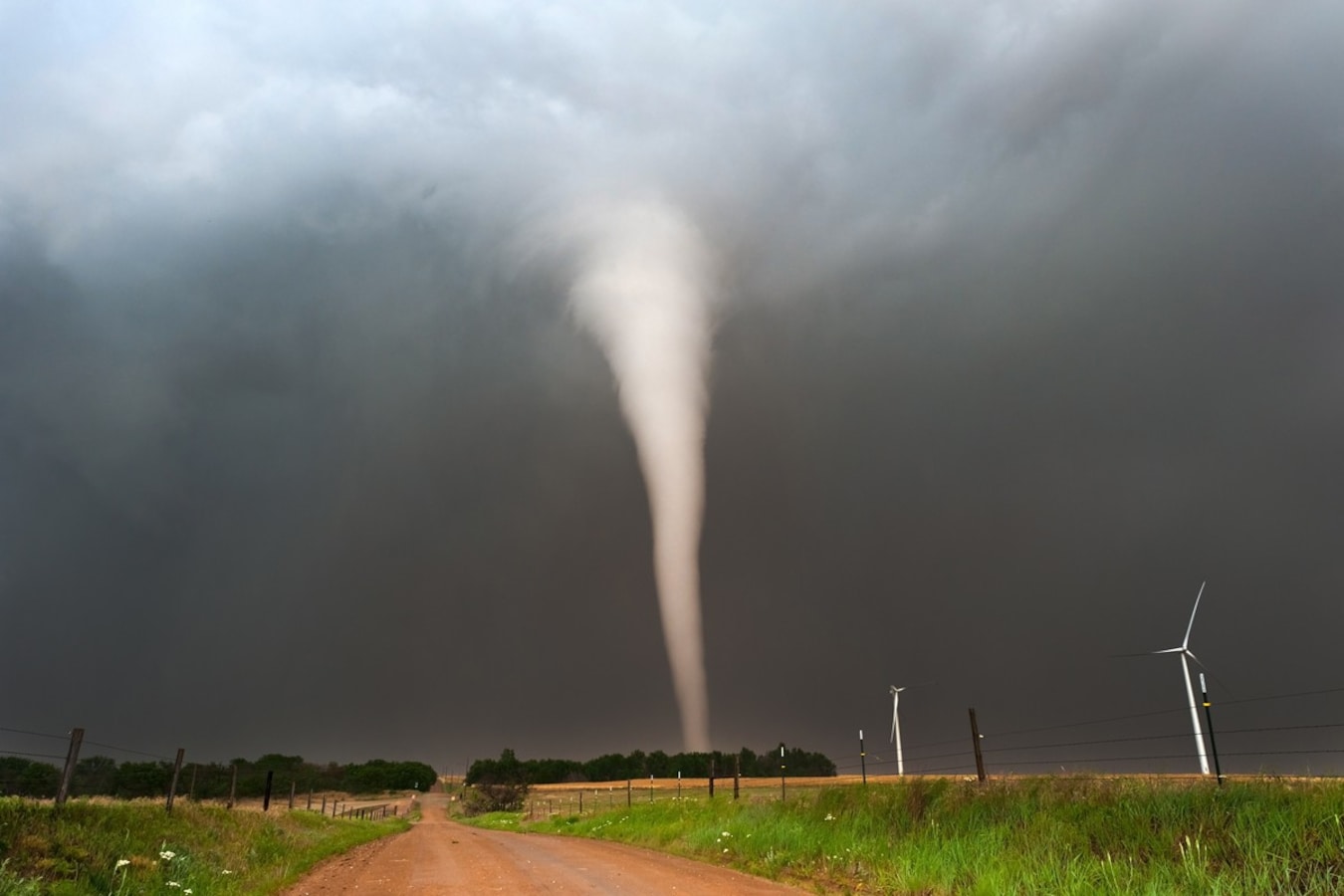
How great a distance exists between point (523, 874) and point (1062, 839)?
12.1 m

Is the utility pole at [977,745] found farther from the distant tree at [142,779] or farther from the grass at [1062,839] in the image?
the distant tree at [142,779]

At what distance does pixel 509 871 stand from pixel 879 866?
30.8ft

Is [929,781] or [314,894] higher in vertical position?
[929,781]

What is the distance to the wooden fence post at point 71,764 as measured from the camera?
1872cm

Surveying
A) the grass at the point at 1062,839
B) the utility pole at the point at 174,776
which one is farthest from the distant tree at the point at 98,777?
the grass at the point at 1062,839

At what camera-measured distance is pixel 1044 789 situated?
56.6 ft

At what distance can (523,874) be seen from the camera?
18.8 m

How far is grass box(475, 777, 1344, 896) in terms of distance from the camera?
10867 mm

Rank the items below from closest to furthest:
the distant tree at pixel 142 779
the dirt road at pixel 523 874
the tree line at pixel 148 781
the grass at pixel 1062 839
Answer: the grass at pixel 1062 839 → the dirt road at pixel 523 874 → the tree line at pixel 148 781 → the distant tree at pixel 142 779

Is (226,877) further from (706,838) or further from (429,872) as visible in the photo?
(706,838)

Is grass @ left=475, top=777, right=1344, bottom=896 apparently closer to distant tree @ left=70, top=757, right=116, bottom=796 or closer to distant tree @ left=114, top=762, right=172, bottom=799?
distant tree @ left=70, top=757, right=116, bottom=796

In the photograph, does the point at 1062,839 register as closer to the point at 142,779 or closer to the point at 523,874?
the point at 523,874

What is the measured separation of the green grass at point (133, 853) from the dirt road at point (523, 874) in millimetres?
1356

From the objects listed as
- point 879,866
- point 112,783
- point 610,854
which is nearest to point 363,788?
point 112,783
